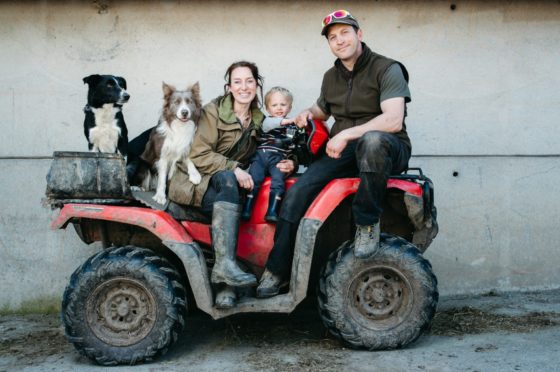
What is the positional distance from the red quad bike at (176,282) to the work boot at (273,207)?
9.9 inches

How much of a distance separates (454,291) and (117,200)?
3375 mm

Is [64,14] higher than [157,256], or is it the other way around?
[64,14]

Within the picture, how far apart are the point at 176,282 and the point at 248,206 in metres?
0.70

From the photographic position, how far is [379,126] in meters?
4.54

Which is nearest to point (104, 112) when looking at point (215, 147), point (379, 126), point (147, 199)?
point (147, 199)

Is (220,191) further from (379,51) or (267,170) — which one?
(379,51)

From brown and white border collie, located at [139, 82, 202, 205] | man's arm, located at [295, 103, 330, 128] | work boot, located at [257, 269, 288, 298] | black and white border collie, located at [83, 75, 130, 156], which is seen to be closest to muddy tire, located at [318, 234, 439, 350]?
work boot, located at [257, 269, 288, 298]

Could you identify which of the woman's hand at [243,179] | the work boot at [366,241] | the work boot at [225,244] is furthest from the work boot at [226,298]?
the work boot at [366,241]

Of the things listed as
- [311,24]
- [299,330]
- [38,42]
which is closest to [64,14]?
[38,42]

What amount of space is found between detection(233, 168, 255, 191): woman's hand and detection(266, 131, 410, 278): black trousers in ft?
0.85

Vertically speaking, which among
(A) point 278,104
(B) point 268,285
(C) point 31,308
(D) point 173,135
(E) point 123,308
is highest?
(A) point 278,104

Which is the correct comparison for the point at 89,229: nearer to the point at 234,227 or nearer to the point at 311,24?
the point at 234,227

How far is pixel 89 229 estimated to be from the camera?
16.4 ft

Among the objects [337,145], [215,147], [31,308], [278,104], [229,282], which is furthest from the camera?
[31,308]
